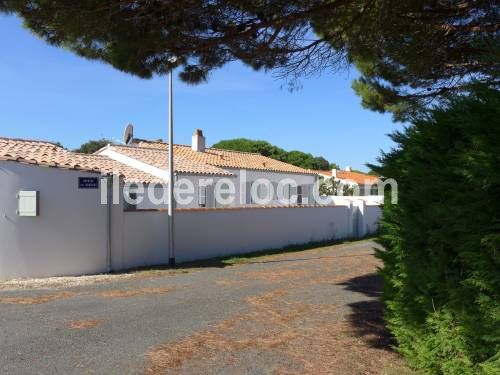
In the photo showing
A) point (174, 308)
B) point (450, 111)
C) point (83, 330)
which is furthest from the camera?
point (174, 308)

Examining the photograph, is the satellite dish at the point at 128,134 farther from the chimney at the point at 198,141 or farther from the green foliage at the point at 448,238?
the green foliage at the point at 448,238

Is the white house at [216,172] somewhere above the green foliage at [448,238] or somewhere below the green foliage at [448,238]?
above

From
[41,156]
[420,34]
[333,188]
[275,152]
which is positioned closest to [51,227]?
[41,156]

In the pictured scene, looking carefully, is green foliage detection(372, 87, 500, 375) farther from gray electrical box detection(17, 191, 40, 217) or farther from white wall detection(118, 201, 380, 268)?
gray electrical box detection(17, 191, 40, 217)

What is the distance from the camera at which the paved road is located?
5707 mm

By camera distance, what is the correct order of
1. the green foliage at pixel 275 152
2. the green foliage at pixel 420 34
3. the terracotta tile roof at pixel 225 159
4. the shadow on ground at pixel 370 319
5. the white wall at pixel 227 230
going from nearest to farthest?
the shadow on ground at pixel 370 319
the green foliage at pixel 420 34
the white wall at pixel 227 230
the terracotta tile roof at pixel 225 159
the green foliage at pixel 275 152

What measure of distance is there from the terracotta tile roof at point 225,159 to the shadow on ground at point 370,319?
18042mm

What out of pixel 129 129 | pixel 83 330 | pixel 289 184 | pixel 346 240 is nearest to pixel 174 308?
pixel 83 330

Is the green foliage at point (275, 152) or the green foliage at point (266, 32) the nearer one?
the green foliage at point (266, 32)

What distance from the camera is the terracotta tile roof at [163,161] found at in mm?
24500

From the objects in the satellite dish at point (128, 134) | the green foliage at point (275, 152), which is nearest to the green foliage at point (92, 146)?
the green foliage at point (275, 152)

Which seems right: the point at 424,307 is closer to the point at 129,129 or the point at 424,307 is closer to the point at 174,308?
the point at 174,308

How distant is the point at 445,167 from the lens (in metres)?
4.46

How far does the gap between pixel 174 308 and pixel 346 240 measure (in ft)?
58.0
